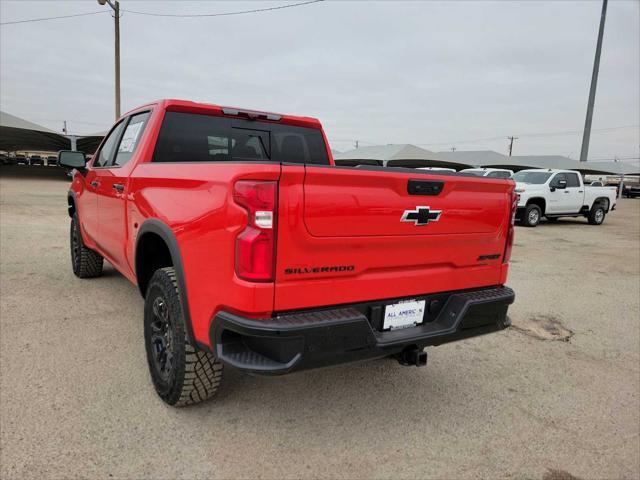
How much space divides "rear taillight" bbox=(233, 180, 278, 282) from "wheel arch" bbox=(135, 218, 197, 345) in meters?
0.57

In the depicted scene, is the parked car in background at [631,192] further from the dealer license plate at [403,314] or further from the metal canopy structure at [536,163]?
the dealer license plate at [403,314]

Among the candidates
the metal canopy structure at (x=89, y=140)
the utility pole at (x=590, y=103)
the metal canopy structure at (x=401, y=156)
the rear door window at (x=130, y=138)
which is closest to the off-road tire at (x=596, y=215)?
the rear door window at (x=130, y=138)

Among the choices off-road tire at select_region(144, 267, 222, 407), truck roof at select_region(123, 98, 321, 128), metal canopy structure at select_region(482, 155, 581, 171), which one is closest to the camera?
off-road tire at select_region(144, 267, 222, 407)

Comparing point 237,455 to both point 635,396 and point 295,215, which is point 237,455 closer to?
point 295,215

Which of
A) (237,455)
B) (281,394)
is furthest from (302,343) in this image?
(281,394)

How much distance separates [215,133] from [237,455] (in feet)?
8.10

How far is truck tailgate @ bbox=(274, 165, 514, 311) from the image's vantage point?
2.01m

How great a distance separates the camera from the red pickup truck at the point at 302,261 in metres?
1.98

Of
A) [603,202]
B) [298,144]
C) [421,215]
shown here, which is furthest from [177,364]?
[603,202]

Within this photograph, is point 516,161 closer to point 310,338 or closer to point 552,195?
point 552,195

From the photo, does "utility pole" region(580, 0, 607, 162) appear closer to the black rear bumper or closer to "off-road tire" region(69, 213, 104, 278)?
Answer: "off-road tire" region(69, 213, 104, 278)

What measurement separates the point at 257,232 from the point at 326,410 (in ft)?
4.71

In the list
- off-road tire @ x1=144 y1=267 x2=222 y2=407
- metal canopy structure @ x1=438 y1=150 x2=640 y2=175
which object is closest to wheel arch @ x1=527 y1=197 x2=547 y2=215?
off-road tire @ x1=144 y1=267 x2=222 y2=407

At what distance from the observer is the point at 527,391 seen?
3.18 meters
